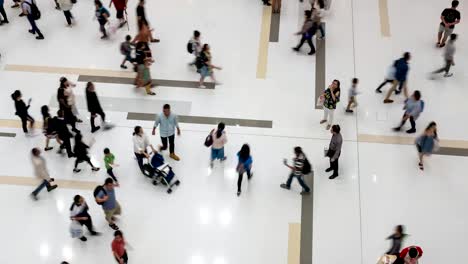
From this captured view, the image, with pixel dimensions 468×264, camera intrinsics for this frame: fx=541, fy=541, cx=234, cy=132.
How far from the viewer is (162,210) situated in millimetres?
9680

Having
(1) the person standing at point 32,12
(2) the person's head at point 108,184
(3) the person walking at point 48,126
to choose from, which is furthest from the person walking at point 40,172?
(1) the person standing at point 32,12

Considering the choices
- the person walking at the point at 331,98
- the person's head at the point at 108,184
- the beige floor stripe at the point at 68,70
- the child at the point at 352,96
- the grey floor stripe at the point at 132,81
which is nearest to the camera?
the person's head at the point at 108,184

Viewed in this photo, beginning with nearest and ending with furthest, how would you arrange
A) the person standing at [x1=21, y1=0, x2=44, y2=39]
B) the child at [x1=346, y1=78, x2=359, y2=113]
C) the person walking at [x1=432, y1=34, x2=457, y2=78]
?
the child at [x1=346, y1=78, x2=359, y2=113] → the person walking at [x1=432, y1=34, x2=457, y2=78] → the person standing at [x1=21, y1=0, x2=44, y2=39]

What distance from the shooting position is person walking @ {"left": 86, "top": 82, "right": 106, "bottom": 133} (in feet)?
33.5

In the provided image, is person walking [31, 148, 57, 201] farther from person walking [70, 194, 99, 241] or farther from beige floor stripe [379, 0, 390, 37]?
beige floor stripe [379, 0, 390, 37]

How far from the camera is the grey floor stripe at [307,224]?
9.08 m

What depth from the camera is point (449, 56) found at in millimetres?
11414

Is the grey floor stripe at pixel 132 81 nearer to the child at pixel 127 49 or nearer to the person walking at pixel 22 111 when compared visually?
the child at pixel 127 49

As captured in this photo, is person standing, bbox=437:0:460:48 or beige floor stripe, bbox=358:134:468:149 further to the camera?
person standing, bbox=437:0:460:48

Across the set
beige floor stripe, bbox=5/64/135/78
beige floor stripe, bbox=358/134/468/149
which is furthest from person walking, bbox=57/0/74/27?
beige floor stripe, bbox=358/134/468/149

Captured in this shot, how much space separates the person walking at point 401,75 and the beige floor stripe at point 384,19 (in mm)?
2165

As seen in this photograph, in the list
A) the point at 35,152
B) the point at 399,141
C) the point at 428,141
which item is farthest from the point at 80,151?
the point at 428,141

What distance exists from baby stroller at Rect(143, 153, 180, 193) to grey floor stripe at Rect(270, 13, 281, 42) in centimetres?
469

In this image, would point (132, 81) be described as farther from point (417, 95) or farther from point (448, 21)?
point (448, 21)
